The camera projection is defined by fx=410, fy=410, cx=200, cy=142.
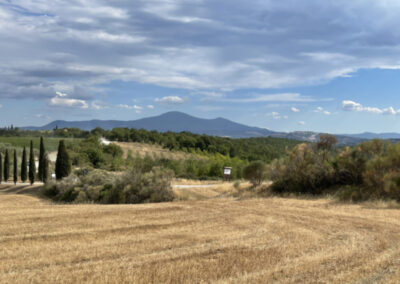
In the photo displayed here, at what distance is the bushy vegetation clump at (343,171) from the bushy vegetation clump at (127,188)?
726cm

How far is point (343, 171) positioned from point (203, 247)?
16.6m

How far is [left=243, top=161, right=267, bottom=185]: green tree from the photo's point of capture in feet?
96.1

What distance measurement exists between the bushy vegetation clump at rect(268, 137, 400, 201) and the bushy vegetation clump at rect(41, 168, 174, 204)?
726 cm

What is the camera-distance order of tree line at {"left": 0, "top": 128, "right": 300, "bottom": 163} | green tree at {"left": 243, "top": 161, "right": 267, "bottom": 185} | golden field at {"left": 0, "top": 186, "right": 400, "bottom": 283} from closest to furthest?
1. golden field at {"left": 0, "top": 186, "right": 400, "bottom": 283}
2. green tree at {"left": 243, "top": 161, "right": 267, "bottom": 185}
3. tree line at {"left": 0, "top": 128, "right": 300, "bottom": 163}

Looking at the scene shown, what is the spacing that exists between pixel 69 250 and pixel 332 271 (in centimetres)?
558

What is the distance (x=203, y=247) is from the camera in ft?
30.6

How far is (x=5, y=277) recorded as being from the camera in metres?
7.05

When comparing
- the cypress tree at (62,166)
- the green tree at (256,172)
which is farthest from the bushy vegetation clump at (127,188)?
the cypress tree at (62,166)

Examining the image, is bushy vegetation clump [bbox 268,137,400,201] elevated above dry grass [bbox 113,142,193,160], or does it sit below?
above

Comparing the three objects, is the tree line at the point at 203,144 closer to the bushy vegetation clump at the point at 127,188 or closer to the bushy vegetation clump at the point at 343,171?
the bushy vegetation clump at the point at 127,188

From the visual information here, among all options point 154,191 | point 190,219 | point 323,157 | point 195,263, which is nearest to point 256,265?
point 195,263

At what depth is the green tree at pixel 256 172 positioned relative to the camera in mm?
29281

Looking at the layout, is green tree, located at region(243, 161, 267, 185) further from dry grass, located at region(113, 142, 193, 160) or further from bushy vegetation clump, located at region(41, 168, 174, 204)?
dry grass, located at region(113, 142, 193, 160)

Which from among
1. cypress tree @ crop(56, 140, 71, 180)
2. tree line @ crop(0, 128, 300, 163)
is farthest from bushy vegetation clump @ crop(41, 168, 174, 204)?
tree line @ crop(0, 128, 300, 163)
